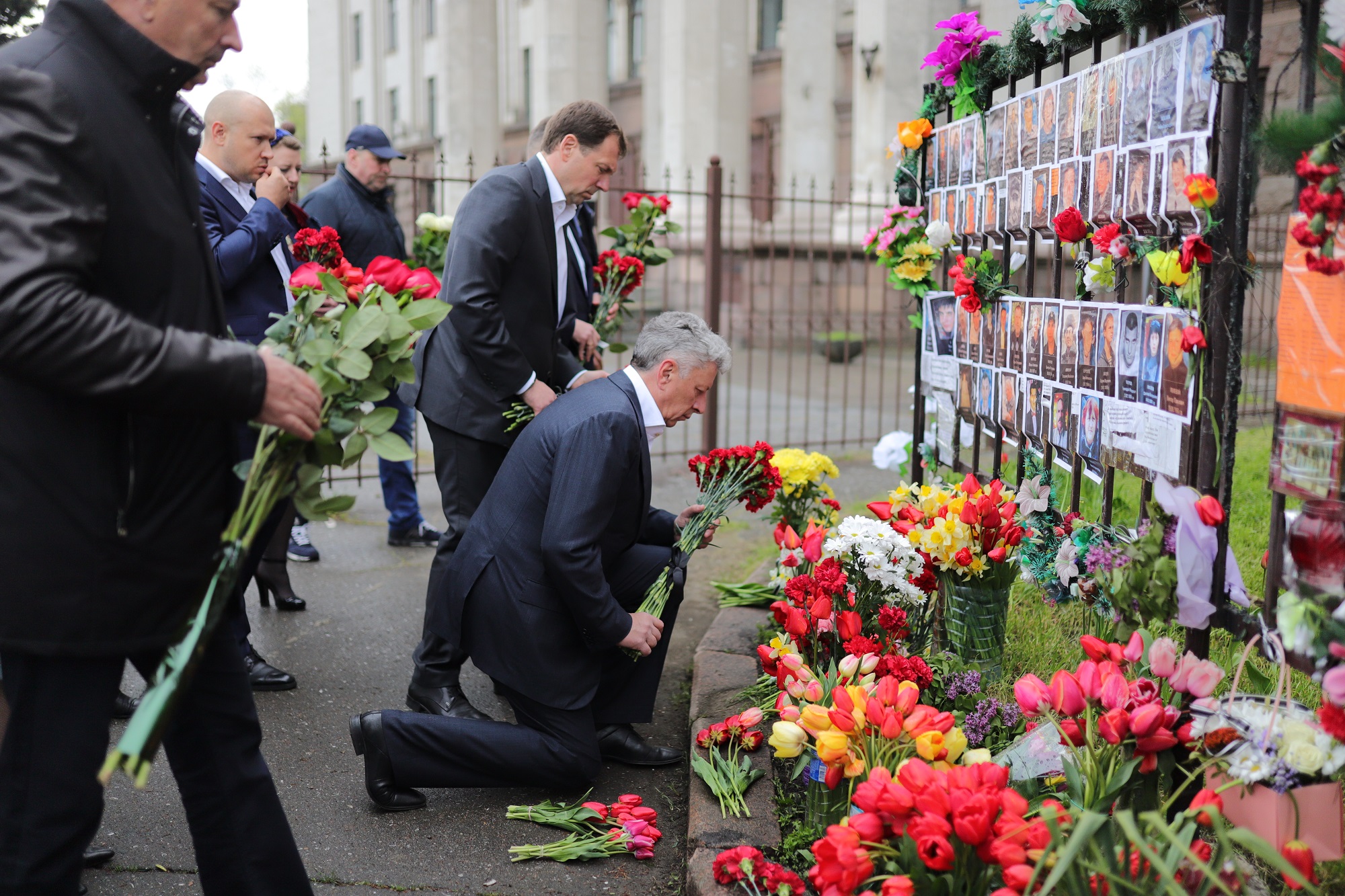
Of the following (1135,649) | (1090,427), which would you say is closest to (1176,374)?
(1090,427)

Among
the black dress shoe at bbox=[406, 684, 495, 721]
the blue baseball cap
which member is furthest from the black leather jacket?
the blue baseball cap

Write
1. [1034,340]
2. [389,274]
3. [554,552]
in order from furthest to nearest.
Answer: [1034,340] < [554,552] < [389,274]

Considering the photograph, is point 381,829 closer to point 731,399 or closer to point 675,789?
point 675,789

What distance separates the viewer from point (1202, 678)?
221cm

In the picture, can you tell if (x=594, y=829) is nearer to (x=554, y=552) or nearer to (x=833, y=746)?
(x=554, y=552)

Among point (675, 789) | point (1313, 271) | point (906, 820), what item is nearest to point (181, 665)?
point (906, 820)

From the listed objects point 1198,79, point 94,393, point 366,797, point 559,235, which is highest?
point 1198,79

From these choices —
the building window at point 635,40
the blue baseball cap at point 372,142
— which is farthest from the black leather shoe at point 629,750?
the building window at point 635,40

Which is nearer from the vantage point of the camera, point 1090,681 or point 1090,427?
point 1090,681

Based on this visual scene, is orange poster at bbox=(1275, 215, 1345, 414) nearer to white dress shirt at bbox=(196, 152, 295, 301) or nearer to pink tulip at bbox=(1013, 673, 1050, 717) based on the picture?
pink tulip at bbox=(1013, 673, 1050, 717)

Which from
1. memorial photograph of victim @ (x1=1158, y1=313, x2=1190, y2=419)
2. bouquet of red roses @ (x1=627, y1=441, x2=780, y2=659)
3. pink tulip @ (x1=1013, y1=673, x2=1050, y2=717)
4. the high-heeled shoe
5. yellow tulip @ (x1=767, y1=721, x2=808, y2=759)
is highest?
memorial photograph of victim @ (x1=1158, y1=313, x2=1190, y2=419)

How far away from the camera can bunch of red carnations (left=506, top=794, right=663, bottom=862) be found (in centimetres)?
284

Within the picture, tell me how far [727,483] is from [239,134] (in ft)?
6.38

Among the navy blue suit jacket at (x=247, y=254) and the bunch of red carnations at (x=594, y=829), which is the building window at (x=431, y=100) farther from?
the bunch of red carnations at (x=594, y=829)
